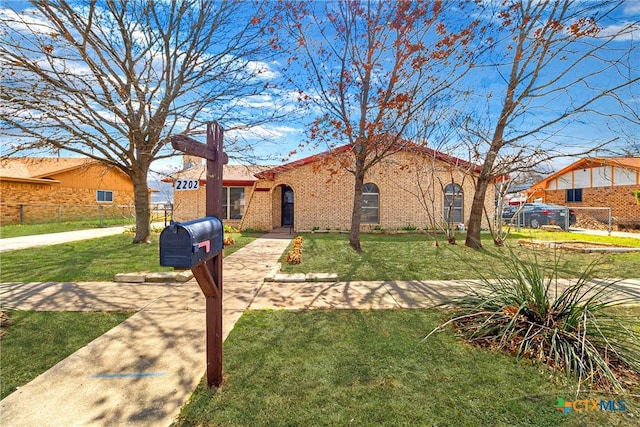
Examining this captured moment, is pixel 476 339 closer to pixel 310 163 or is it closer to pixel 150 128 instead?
pixel 150 128

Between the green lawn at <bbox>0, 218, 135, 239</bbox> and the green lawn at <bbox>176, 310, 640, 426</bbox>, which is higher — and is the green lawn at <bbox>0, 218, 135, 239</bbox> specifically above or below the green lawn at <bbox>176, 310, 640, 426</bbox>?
above

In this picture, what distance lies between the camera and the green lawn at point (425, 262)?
6.47 m

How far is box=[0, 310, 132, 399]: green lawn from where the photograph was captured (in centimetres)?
276

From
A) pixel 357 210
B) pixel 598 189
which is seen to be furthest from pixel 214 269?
pixel 598 189

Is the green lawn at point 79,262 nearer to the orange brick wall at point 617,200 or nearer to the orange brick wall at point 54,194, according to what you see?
the orange brick wall at point 54,194

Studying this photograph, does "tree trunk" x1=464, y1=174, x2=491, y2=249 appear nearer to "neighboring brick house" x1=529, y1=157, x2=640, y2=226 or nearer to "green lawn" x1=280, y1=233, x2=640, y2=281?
"green lawn" x1=280, y1=233, x2=640, y2=281

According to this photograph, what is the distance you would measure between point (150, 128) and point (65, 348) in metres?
8.74

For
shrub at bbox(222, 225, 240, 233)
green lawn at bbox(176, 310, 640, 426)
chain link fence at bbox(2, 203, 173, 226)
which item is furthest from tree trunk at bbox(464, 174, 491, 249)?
chain link fence at bbox(2, 203, 173, 226)

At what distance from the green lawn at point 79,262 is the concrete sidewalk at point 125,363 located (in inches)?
36.6

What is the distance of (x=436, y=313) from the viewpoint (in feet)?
13.6

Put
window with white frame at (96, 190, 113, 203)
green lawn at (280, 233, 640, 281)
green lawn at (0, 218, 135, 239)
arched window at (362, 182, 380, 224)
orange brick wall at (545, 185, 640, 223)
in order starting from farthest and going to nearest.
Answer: window with white frame at (96, 190, 113, 203), orange brick wall at (545, 185, 640, 223), arched window at (362, 182, 380, 224), green lawn at (0, 218, 135, 239), green lawn at (280, 233, 640, 281)

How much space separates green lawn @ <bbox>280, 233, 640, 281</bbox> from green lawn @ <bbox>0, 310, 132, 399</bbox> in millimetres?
3638

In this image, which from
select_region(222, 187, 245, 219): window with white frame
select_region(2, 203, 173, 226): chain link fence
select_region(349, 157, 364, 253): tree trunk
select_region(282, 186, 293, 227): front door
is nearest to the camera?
select_region(349, 157, 364, 253): tree trunk

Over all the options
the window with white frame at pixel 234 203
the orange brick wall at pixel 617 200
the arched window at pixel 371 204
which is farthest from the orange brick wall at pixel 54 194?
the orange brick wall at pixel 617 200
